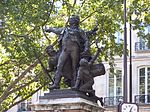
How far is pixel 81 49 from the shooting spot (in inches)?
508

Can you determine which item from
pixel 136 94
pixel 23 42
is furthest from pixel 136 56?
pixel 23 42

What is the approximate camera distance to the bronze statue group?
1251 centimetres

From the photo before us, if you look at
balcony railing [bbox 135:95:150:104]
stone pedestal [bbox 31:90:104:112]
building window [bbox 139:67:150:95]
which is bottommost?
stone pedestal [bbox 31:90:104:112]

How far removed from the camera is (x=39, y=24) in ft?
66.2

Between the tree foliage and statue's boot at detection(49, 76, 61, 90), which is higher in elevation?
the tree foliage

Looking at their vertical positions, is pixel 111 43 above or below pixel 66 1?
below

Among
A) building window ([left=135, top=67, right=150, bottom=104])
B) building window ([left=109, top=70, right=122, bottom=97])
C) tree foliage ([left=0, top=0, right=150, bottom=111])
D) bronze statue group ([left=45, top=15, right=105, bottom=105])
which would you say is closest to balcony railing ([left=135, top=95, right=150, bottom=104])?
building window ([left=135, top=67, right=150, bottom=104])

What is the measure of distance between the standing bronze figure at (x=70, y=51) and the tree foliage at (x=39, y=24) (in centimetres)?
566

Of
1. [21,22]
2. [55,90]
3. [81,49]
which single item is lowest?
[55,90]

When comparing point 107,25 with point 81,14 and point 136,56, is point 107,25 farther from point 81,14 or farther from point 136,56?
point 136,56

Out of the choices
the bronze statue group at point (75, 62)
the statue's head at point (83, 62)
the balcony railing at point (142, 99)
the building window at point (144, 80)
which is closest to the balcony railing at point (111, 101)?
the balcony railing at point (142, 99)

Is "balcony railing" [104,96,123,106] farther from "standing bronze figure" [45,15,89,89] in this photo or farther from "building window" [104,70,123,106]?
"standing bronze figure" [45,15,89,89]

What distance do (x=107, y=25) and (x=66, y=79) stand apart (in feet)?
26.5

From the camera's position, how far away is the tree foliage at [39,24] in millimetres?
19703
